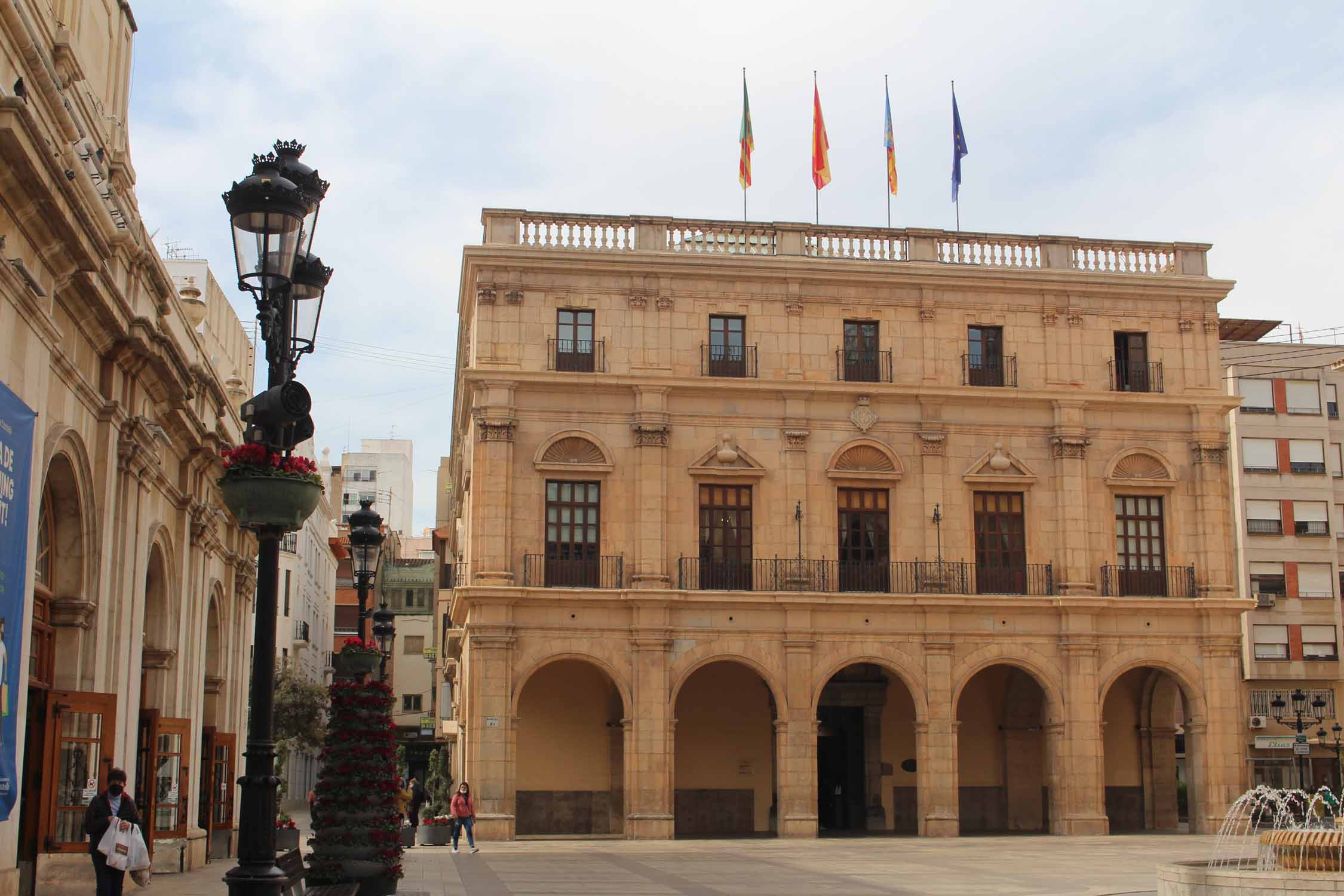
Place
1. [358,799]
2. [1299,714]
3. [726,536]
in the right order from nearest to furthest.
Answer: [358,799], [726,536], [1299,714]

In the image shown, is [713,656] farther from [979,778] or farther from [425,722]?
[425,722]

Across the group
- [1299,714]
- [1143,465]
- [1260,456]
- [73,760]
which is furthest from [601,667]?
[1260,456]

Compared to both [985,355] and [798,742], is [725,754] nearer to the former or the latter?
[798,742]

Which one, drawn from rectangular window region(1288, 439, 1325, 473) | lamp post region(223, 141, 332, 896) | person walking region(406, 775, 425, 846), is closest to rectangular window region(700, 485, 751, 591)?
person walking region(406, 775, 425, 846)

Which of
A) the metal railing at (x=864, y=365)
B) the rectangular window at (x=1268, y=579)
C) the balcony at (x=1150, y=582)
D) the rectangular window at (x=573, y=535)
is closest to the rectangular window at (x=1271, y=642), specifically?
the rectangular window at (x=1268, y=579)

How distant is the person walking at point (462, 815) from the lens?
31.0 meters

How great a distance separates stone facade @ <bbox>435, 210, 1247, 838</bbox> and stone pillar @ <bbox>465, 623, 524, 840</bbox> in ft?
0.20

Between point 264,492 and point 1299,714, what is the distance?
40.3 meters

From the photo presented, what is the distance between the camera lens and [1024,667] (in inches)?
1484

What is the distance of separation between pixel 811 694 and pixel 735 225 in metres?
11.9

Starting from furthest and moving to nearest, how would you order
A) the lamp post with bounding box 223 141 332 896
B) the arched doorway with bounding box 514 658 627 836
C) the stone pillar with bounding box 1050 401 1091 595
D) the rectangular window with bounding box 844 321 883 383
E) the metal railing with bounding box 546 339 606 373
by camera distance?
the rectangular window with bounding box 844 321 883 383 < the stone pillar with bounding box 1050 401 1091 595 < the metal railing with bounding box 546 339 606 373 < the arched doorway with bounding box 514 658 627 836 < the lamp post with bounding box 223 141 332 896

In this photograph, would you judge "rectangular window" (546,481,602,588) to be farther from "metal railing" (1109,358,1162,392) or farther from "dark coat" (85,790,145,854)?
"dark coat" (85,790,145,854)

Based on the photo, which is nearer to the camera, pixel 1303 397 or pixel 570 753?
pixel 570 753

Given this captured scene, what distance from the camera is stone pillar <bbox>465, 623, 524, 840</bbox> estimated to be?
35031 millimetres
